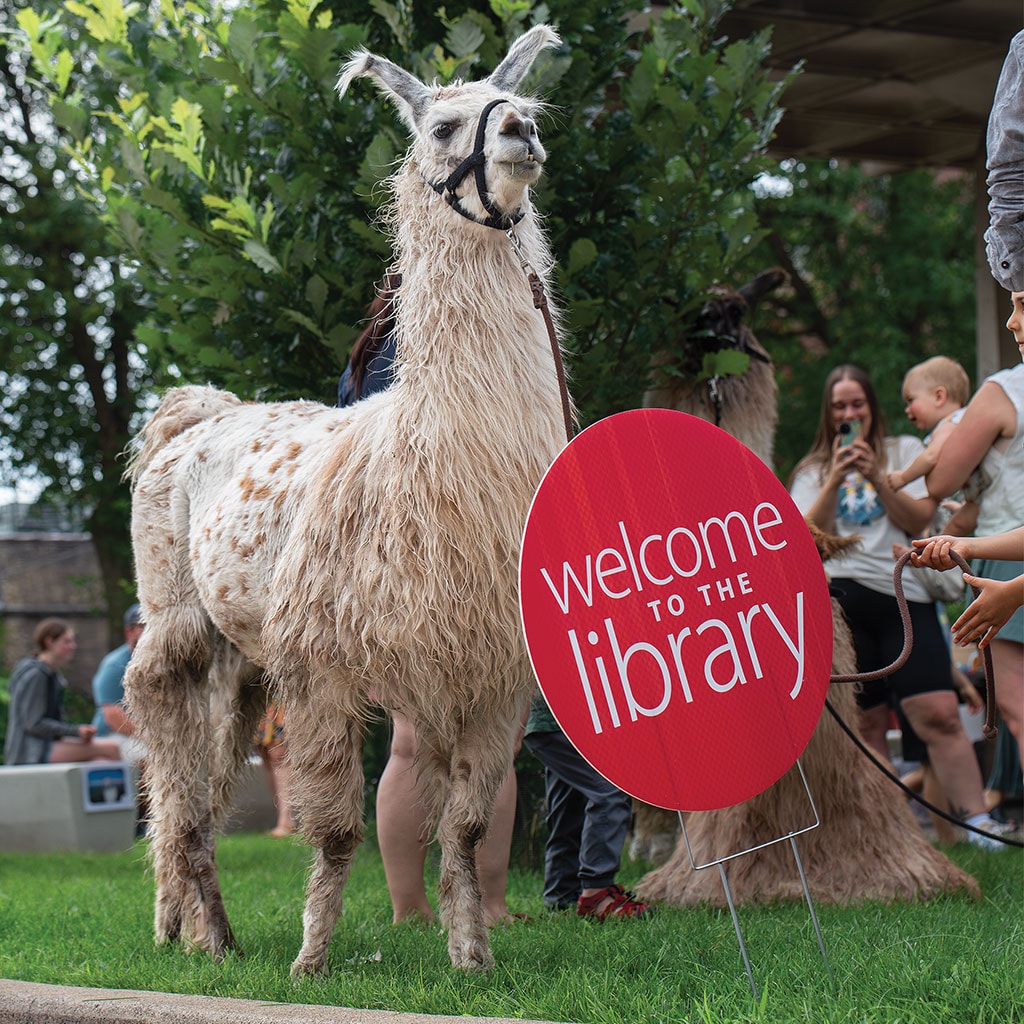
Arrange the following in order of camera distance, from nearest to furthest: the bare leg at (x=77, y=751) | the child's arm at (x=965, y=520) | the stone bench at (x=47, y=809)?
the child's arm at (x=965, y=520) → the stone bench at (x=47, y=809) → the bare leg at (x=77, y=751)

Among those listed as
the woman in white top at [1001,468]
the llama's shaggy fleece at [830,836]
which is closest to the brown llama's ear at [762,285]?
the woman in white top at [1001,468]

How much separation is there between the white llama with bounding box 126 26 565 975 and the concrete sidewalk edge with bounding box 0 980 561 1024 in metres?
0.43

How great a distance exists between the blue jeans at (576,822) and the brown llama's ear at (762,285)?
2.29 m

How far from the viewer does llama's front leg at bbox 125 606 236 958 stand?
5008 mm

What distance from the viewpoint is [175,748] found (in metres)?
5.14

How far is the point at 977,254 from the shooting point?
1207 centimetres

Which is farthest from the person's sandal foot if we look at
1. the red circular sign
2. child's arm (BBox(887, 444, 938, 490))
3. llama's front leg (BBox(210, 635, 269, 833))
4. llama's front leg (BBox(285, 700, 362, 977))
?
child's arm (BBox(887, 444, 938, 490))

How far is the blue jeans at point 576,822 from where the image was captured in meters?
5.21

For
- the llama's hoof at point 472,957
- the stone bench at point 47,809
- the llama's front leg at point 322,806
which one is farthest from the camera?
the stone bench at point 47,809

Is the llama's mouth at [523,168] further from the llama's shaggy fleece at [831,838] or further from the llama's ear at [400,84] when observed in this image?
the llama's shaggy fleece at [831,838]

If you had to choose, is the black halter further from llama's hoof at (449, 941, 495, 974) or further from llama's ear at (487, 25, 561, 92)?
llama's hoof at (449, 941, 495, 974)

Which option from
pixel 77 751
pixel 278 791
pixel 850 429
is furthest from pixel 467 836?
pixel 77 751

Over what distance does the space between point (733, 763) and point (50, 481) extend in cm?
1725

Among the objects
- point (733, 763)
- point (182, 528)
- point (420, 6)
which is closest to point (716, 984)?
point (733, 763)
